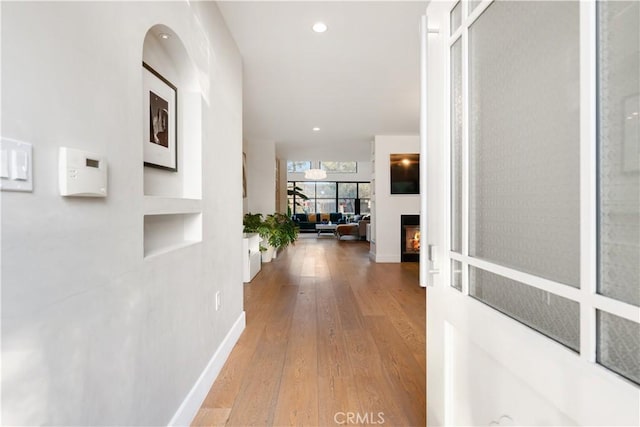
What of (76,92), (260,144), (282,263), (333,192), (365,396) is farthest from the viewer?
(333,192)

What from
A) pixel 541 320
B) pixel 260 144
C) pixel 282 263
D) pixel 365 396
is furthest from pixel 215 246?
pixel 260 144

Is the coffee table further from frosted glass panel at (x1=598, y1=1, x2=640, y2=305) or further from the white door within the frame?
frosted glass panel at (x1=598, y1=1, x2=640, y2=305)

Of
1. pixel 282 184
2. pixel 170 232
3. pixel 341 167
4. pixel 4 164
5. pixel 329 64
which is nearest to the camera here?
pixel 4 164

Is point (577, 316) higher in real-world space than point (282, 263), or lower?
higher

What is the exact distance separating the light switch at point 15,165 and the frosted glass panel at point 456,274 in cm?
116

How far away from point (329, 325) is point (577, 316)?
2.35 meters

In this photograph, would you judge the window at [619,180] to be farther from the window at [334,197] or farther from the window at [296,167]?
the window at [296,167]

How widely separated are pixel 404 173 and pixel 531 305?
18.4ft

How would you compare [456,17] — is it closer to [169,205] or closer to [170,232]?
[169,205]

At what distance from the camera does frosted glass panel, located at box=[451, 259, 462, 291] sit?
104 centimetres

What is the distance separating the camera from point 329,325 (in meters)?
2.80

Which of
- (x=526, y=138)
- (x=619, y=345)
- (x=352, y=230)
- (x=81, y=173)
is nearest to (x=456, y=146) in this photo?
(x=526, y=138)

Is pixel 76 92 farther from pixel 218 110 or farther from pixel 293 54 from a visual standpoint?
pixel 293 54

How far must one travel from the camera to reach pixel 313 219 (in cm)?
1254
